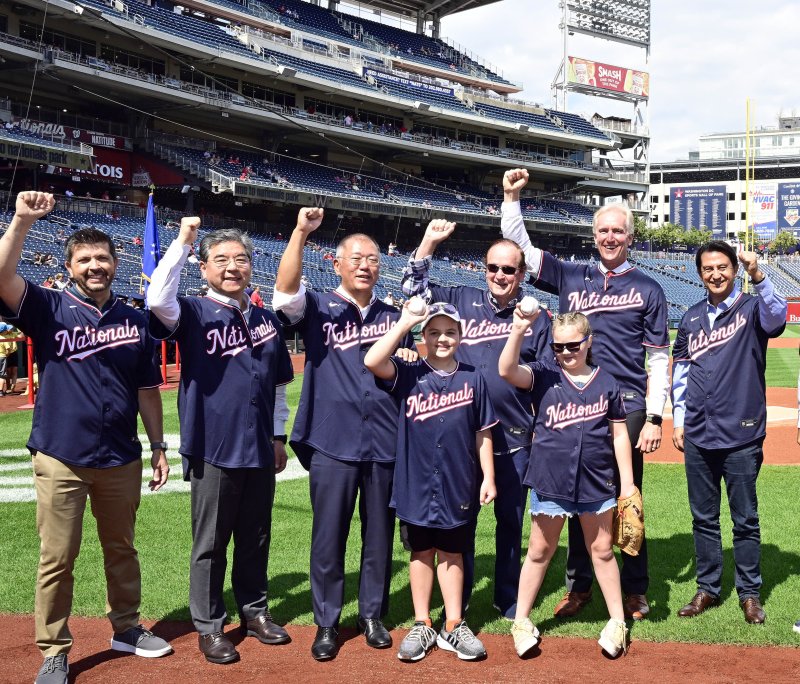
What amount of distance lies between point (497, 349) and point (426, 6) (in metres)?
50.7

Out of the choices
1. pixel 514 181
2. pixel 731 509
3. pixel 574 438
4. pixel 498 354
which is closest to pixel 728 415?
pixel 731 509

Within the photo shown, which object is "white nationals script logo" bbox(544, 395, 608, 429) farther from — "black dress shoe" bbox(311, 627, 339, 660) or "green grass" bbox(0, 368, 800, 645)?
"black dress shoe" bbox(311, 627, 339, 660)

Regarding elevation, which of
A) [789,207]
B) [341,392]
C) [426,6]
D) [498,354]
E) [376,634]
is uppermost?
[426,6]

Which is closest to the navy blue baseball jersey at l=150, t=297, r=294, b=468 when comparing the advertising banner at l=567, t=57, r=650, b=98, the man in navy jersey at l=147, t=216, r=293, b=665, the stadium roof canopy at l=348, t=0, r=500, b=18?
the man in navy jersey at l=147, t=216, r=293, b=665

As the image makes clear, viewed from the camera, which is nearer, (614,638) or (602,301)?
(614,638)

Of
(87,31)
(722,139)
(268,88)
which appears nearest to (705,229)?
(722,139)

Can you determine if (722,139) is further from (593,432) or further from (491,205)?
(593,432)

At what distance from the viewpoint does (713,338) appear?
16.3 feet

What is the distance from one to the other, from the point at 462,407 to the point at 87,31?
105ft

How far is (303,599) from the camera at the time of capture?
5.30m

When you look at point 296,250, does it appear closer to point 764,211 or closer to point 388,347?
point 388,347

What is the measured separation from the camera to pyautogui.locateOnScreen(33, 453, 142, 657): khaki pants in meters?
4.06

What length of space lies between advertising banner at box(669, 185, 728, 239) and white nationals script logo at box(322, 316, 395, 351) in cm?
8206

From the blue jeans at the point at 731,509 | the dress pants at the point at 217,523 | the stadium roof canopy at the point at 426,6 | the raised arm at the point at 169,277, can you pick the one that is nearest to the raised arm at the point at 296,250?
the raised arm at the point at 169,277
